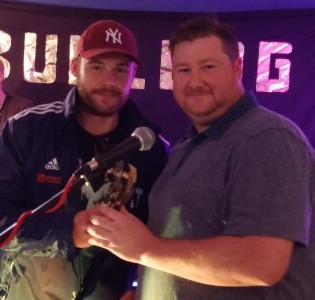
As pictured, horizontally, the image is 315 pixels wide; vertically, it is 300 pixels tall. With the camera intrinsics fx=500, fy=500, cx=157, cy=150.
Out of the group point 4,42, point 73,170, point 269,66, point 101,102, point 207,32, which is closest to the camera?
point 207,32

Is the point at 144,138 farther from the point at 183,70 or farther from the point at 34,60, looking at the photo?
the point at 34,60

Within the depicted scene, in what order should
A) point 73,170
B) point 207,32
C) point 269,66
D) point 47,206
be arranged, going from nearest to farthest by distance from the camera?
point 47,206, point 207,32, point 73,170, point 269,66

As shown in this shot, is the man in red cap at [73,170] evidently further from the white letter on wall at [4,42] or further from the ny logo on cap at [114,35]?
the white letter on wall at [4,42]

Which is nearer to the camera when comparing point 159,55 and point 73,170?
point 73,170

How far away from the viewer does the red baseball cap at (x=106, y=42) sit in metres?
1.73

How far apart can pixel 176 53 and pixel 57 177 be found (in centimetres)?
58

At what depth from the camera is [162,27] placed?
104 inches

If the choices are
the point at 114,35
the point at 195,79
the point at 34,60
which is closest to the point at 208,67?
the point at 195,79

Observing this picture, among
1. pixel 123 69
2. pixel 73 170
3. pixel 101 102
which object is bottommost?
pixel 73 170

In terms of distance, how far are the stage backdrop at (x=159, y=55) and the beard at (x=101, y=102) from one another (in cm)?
97

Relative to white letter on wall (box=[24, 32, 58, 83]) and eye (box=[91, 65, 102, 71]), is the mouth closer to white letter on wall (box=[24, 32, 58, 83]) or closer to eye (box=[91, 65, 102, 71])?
eye (box=[91, 65, 102, 71])

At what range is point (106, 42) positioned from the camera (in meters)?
1.73

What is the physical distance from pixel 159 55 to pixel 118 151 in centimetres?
175

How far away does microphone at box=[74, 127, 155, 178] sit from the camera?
3.22ft
